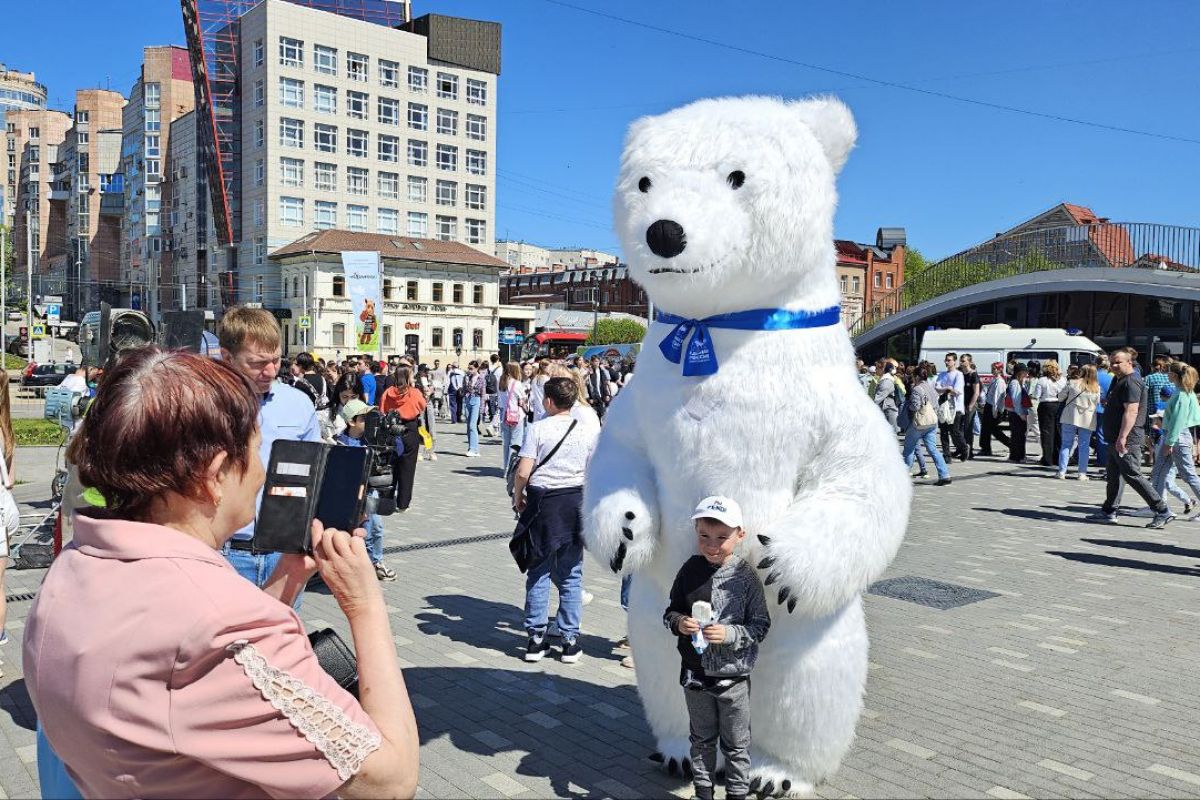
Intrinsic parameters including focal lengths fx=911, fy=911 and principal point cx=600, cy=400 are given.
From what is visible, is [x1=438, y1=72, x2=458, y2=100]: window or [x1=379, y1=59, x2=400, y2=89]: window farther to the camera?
[x1=438, y1=72, x2=458, y2=100]: window

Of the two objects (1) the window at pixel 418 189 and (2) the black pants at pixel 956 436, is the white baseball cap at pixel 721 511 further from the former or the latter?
(1) the window at pixel 418 189

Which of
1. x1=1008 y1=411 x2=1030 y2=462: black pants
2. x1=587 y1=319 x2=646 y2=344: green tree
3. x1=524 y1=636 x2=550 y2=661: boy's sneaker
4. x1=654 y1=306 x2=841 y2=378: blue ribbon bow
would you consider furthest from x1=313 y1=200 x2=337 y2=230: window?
x1=654 y1=306 x2=841 y2=378: blue ribbon bow

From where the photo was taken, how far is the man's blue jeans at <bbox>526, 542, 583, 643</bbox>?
17.5ft

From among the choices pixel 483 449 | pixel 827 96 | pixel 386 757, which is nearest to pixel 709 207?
pixel 827 96

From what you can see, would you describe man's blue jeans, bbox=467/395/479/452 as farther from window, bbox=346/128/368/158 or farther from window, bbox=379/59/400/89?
window, bbox=379/59/400/89

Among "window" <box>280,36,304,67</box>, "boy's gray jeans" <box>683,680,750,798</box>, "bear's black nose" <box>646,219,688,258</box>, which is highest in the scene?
"window" <box>280,36,304,67</box>

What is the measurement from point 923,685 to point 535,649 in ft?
7.06

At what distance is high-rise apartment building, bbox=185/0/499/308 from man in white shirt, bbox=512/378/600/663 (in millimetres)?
51997

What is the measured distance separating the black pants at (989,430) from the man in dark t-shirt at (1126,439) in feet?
20.7

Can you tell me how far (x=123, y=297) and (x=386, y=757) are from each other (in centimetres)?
8669

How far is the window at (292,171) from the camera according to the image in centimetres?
5294

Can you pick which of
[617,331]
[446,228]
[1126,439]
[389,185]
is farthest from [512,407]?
[617,331]

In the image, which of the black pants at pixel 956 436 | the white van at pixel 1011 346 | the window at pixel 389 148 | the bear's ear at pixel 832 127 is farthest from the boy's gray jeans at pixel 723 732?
the window at pixel 389 148

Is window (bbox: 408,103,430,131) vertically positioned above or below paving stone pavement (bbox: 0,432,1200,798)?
above
